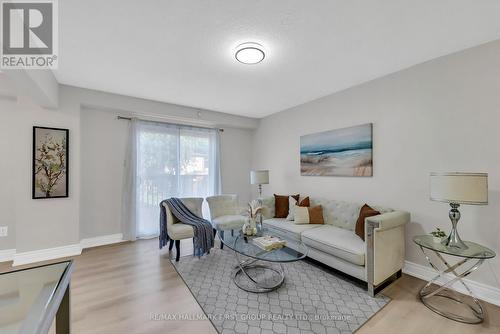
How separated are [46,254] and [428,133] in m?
5.34

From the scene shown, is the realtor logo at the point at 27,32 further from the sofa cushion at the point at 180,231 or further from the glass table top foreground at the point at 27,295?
the sofa cushion at the point at 180,231

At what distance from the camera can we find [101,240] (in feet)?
12.0

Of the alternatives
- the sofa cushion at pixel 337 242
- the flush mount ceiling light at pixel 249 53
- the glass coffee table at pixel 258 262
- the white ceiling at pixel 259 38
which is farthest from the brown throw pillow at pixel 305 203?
the flush mount ceiling light at pixel 249 53

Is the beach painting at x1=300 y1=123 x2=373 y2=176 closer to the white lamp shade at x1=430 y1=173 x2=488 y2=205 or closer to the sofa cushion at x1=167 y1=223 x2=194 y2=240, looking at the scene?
the white lamp shade at x1=430 y1=173 x2=488 y2=205

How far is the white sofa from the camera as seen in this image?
7.21ft

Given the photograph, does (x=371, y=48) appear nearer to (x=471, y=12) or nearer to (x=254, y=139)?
(x=471, y=12)

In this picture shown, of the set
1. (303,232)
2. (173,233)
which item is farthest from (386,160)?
(173,233)

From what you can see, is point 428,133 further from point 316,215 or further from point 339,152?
point 316,215

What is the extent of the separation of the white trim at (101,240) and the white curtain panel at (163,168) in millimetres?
170

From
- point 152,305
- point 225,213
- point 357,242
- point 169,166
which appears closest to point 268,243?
point 357,242

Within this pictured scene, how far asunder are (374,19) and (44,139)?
168 inches

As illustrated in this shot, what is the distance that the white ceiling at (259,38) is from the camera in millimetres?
1676

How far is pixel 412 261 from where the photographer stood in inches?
104

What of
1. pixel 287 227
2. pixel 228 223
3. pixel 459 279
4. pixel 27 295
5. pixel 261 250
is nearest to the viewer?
pixel 27 295
